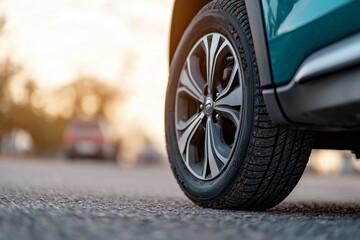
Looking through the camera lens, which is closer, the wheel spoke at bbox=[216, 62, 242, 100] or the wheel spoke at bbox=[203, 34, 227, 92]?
the wheel spoke at bbox=[216, 62, 242, 100]

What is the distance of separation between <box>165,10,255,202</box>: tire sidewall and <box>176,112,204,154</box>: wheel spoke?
0.20ft

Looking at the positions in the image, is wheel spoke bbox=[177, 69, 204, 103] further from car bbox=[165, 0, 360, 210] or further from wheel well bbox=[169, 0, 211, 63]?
wheel well bbox=[169, 0, 211, 63]

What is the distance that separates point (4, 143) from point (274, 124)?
33.7 m

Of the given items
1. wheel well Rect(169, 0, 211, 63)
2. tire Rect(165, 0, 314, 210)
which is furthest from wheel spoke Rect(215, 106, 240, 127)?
wheel well Rect(169, 0, 211, 63)

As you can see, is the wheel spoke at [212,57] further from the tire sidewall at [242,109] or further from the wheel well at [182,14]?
the wheel well at [182,14]

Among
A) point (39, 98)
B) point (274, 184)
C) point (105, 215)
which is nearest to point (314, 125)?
point (274, 184)

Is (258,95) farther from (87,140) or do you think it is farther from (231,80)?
(87,140)

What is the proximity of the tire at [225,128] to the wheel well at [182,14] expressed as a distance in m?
0.28

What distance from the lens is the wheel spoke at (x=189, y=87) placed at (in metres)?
3.38

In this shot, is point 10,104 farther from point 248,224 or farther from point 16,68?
point 248,224

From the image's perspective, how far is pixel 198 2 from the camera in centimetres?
377

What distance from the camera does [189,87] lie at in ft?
11.5

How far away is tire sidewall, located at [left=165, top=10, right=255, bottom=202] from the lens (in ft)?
9.55

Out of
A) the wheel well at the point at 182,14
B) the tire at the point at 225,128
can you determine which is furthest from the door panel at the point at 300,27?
the wheel well at the point at 182,14
